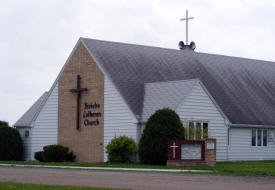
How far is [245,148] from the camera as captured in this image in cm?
4066

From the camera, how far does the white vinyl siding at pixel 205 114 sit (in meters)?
36.5

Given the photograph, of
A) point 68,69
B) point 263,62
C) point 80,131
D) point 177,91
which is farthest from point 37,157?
point 263,62

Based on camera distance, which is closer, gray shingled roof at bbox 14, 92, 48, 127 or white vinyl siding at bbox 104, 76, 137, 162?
white vinyl siding at bbox 104, 76, 137, 162

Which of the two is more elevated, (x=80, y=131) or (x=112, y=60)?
(x=112, y=60)

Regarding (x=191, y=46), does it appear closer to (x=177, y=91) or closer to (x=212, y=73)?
(x=212, y=73)

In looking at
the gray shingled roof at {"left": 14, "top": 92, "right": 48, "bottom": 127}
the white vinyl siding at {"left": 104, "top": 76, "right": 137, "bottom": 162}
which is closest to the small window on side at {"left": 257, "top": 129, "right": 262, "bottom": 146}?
the white vinyl siding at {"left": 104, "top": 76, "right": 137, "bottom": 162}

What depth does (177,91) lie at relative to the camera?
121 feet

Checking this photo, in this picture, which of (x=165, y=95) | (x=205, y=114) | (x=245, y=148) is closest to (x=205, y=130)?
(x=205, y=114)

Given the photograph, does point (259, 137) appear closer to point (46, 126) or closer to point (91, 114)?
point (91, 114)

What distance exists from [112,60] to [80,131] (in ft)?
17.4

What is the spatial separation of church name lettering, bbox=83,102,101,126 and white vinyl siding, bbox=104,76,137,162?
900 mm

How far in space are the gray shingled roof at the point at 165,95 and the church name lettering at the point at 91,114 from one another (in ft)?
11.4

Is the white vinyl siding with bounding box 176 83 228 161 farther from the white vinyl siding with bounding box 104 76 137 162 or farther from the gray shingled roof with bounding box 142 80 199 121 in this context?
the white vinyl siding with bounding box 104 76 137 162

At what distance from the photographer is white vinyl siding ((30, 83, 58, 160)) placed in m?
42.3
